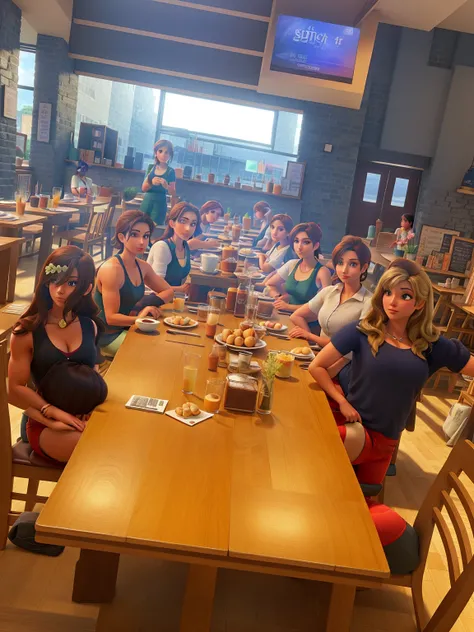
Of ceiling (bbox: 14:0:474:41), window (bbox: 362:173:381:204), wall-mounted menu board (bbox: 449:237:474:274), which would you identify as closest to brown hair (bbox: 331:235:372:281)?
wall-mounted menu board (bbox: 449:237:474:274)

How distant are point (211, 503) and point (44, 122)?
9.48 m

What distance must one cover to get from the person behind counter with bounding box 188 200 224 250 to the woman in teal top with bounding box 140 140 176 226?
45cm

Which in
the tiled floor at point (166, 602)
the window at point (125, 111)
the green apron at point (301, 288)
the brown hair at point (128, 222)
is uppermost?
the window at point (125, 111)

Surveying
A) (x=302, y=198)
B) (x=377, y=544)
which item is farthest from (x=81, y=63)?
(x=377, y=544)

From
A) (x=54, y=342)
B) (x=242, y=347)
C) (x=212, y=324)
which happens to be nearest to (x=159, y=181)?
(x=212, y=324)

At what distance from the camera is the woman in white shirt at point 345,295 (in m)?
3.02

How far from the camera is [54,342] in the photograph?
2051 mm

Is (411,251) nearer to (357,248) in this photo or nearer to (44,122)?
(357,248)

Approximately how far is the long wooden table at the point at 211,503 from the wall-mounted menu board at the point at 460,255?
4.40 m

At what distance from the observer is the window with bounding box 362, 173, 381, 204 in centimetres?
1089

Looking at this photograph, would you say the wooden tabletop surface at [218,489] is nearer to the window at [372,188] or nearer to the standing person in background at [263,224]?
the standing person in background at [263,224]

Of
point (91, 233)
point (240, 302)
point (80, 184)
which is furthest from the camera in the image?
point (80, 184)

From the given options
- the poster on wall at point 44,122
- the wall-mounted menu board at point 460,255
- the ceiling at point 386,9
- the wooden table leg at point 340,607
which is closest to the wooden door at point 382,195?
the ceiling at point 386,9

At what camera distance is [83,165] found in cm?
888
